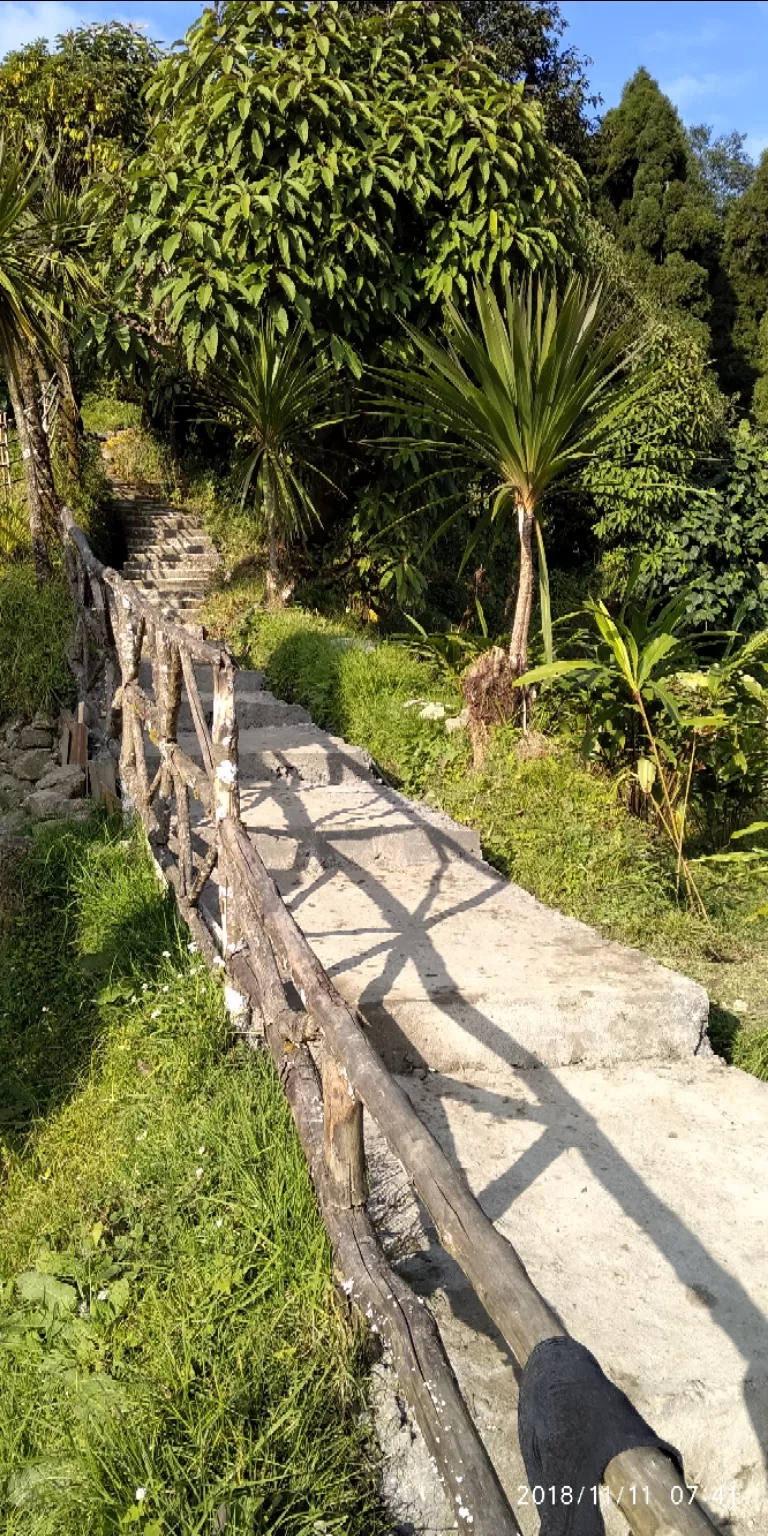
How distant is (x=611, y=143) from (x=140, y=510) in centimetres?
1477

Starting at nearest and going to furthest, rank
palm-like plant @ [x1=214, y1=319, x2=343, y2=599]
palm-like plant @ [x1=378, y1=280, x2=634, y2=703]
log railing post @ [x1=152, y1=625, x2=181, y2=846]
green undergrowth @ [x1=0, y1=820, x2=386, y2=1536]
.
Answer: green undergrowth @ [x1=0, y1=820, x2=386, y2=1536] < log railing post @ [x1=152, y1=625, x2=181, y2=846] < palm-like plant @ [x1=378, y1=280, x2=634, y2=703] < palm-like plant @ [x1=214, y1=319, x2=343, y2=599]

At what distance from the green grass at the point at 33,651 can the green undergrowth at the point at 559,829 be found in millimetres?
1490

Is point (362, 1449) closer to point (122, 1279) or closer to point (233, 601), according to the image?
point (122, 1279)

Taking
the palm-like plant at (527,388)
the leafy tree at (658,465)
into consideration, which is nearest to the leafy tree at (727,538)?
the leafy tree at (658,465)

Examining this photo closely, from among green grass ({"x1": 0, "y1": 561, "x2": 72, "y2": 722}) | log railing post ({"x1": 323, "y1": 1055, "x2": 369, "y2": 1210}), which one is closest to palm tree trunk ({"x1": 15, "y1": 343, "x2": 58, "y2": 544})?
green grass ({"x1": 0, "y1": 561, "x2": 72, "y2": 722})

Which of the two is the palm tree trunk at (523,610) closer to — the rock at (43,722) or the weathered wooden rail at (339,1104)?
the weathered wooden rail at (339,1104)

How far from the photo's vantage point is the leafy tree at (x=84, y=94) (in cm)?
1160

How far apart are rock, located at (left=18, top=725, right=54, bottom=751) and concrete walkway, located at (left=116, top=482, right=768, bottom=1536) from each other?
102 inches

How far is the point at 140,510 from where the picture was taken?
33.9 ft

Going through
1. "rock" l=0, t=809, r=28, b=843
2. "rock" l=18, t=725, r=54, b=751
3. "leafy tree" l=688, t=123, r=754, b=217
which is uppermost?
"leafy tree" l=688, t=123, r=754, b=217

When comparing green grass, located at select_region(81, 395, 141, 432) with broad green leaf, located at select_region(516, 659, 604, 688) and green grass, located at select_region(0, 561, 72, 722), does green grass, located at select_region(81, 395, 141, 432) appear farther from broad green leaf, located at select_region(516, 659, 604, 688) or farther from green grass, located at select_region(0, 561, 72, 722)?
broad green leaf, located at select_region(516, 659, 604, 688)

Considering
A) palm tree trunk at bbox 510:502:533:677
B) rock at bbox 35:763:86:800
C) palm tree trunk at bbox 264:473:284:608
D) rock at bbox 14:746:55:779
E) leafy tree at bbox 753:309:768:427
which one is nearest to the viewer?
palm tree trunk at bbox 510:502:533:677

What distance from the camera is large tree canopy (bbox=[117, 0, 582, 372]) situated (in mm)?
7223

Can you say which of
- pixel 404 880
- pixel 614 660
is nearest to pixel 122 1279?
pixel 404 880
